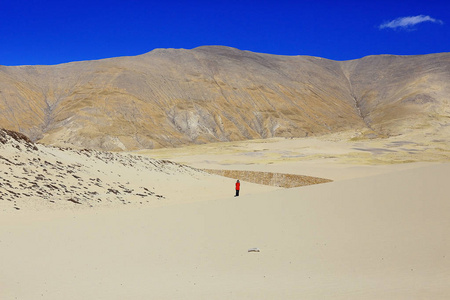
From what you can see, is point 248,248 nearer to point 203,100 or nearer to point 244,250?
point 244,250

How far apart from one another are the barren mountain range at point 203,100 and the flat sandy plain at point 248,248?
197ft

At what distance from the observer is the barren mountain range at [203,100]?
83.6m

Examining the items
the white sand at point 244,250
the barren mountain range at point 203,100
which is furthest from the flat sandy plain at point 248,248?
the barren mountain range at point 203,100

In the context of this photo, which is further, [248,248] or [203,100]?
[203,100]

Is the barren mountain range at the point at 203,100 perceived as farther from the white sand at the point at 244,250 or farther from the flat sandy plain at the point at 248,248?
the white sand at the point at 244,250

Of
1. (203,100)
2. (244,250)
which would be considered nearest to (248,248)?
(244,250)

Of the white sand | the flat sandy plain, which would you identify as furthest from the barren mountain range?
the white sand

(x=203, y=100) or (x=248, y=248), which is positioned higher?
(x=203, y=100)

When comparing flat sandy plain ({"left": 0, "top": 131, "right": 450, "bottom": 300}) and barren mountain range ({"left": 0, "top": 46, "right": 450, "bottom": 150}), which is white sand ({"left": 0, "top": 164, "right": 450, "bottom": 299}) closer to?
flat sandy plain ({"left": 0, "top": 131, "right": 450, "bottom": 300})

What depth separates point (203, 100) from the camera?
327 ft

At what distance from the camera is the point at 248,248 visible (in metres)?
8.56

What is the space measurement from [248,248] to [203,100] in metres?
92.2

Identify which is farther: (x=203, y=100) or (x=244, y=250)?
(x=203, y=100)

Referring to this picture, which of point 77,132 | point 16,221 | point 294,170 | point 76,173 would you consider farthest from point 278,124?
point 16,221
